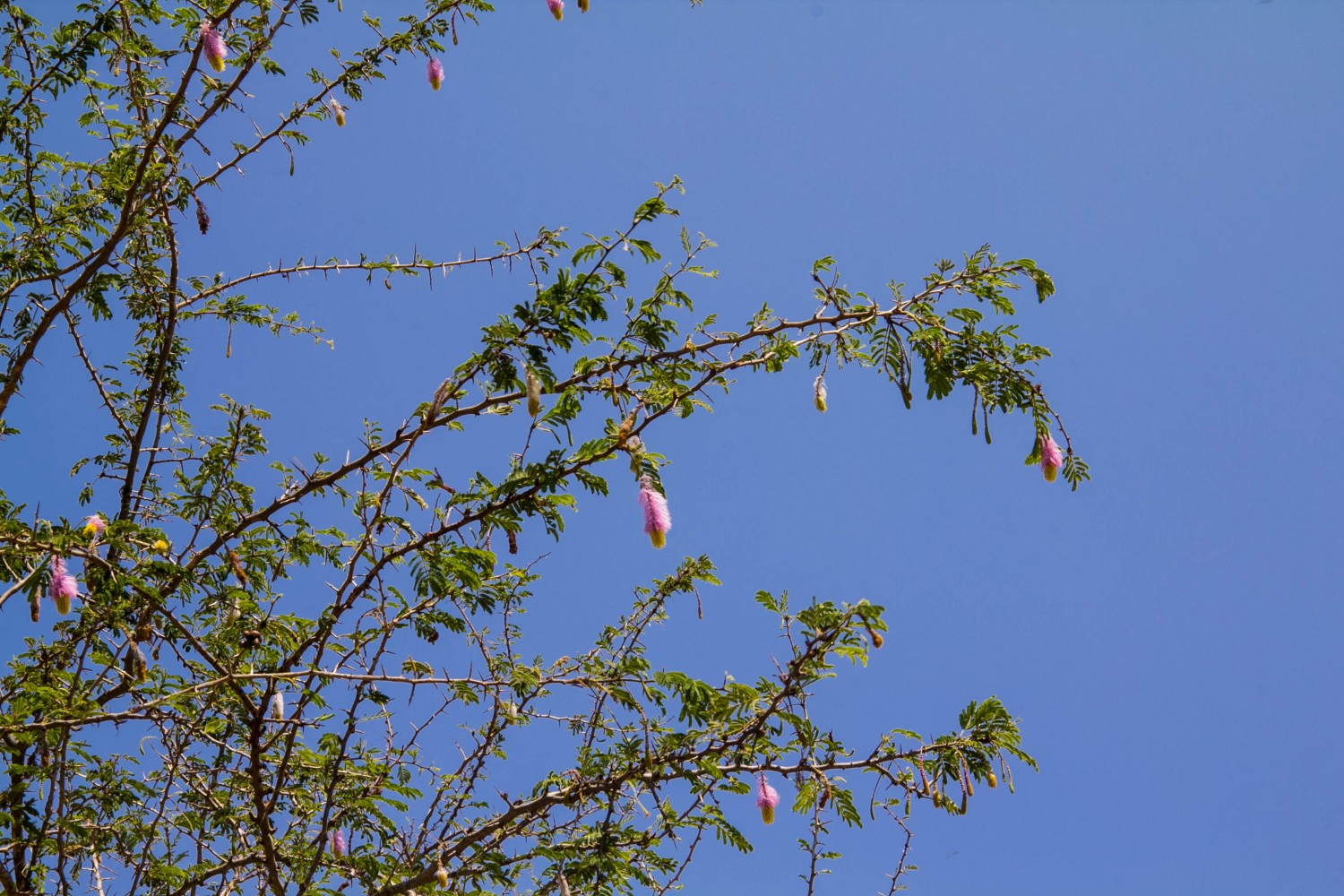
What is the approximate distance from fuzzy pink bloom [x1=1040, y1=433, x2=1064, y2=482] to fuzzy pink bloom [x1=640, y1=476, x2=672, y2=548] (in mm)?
1399

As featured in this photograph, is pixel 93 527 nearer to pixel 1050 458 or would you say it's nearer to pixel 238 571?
pixel 238 571

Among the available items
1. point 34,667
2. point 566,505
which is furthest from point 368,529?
point 34,667

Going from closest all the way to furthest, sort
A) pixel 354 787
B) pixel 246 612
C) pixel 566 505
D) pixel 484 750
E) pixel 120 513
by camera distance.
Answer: pixel 566 505
pixel 246 612
pixel 354 787
pixel 484 750
pixel 120 513

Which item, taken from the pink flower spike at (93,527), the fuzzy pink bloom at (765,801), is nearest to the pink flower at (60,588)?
the pink flower spike at (93,527)

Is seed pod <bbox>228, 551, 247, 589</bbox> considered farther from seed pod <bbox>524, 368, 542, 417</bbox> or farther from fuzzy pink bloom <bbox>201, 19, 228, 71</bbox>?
fuzzy pink bloom <bbox>201, 19, 228, 71</bbox>

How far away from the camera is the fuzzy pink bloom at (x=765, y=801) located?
3773 mm

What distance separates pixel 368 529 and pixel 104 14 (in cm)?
317

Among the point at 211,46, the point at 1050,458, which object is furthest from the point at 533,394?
the point at 211,46

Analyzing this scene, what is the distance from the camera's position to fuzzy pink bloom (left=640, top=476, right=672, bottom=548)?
2781 mm

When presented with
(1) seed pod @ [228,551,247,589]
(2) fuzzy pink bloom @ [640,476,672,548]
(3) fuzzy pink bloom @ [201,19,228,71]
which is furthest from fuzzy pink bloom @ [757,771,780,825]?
(3) fuzzy pink bloom @ [201,19,228,71]

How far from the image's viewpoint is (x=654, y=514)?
2791mm

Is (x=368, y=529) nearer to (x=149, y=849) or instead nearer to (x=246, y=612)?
(x=246, y=612)

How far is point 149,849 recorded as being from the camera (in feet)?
14.8

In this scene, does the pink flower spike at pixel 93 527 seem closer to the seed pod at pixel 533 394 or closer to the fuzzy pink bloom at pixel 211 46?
the seed pod at pixel 533 394
